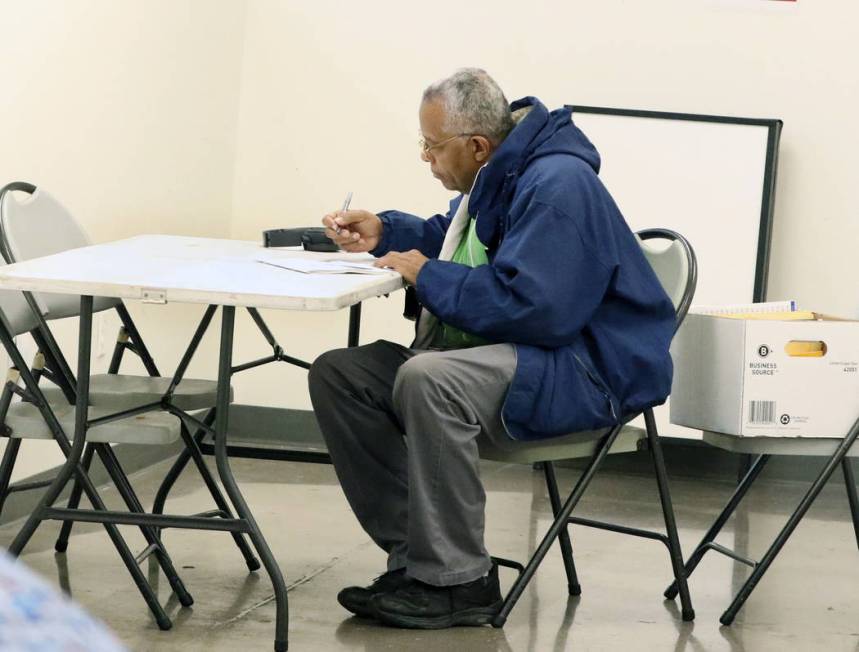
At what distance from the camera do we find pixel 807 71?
15.5 feet

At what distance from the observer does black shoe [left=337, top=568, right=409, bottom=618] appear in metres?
2.86

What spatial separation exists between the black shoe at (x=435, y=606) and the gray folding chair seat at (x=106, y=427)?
60cm

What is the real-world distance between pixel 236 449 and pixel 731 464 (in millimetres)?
1920

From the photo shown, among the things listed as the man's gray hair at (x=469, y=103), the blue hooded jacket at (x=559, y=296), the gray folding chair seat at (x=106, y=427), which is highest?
the man's gray hair at (x=469, y=103)

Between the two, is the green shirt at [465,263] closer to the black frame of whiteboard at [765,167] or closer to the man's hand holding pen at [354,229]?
the man's hand holding pen at [354,229]

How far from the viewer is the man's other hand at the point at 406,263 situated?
9.29 ft

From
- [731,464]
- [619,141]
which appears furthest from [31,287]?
[731,464]

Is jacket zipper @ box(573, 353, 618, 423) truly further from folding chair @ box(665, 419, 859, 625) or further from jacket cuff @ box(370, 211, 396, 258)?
jacket cuff @ box(370, 211, 396, 258)

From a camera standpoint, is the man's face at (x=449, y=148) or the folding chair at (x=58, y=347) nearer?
the folding chair at (x=58, y=347)

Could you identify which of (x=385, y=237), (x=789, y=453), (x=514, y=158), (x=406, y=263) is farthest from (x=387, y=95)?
(x=789, y=453)

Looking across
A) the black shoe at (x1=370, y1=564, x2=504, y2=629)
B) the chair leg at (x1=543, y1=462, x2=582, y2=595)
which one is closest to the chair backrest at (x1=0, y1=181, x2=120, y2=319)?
the black shoe at (x1=370, y1=564, x2=504, y2=629)

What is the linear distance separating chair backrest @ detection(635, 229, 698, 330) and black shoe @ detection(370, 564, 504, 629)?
30.3 inches

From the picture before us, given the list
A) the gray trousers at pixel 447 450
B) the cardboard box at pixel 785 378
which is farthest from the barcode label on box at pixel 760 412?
the gray trousers at pixel 447 450

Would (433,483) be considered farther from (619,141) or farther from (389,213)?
(619,141)
